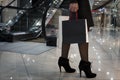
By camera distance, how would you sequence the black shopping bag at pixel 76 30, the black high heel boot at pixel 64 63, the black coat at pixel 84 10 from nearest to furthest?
1. the black shopping bag at pixel 76 30
2. the black coat at pixel 84 10
3. the black high heel boot at pixel 64 63

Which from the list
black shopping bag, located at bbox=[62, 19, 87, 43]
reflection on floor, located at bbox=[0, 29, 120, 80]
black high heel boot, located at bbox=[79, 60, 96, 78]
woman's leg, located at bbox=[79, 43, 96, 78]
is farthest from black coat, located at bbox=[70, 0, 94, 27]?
reflection on floor, located at bbox=[0, 29, 120, 80]

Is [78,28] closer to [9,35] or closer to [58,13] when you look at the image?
[9,35]

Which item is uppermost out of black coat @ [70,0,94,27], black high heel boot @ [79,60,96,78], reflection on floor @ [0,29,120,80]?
black coat @ [70,0,94,27]

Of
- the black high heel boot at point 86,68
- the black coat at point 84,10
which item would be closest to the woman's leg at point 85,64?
the black high heel boot at point 86,68

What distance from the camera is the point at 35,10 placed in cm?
1299

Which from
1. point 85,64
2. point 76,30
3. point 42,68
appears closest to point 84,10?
point 76,30

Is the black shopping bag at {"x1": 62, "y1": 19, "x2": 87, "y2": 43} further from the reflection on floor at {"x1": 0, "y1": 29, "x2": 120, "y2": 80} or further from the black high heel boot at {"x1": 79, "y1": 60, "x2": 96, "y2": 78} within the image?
the reflection on floor at {"x1": 0, "y1": 29, "x2": 120, "y2": 80}

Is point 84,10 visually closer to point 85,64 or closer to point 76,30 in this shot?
point 76,30

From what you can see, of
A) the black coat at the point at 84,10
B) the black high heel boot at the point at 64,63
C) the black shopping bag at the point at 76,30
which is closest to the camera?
the black shopping bag at the point at 76,30

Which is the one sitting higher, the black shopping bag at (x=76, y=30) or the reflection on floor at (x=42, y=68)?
the black shopping bag at (x=76, y=30)

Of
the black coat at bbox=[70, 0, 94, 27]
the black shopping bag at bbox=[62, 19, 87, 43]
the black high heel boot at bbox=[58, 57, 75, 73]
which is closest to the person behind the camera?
the black shopping bag at bbox=[62, 19, 87, 43]

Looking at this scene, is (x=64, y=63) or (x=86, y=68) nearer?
(x=86, y=68)

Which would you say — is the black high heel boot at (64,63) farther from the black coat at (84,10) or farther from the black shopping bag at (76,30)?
the black coat at (84,10)

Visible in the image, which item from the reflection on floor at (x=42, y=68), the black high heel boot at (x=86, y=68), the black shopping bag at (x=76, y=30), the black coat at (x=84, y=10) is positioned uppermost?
the black coat at (x=84, y=10)
